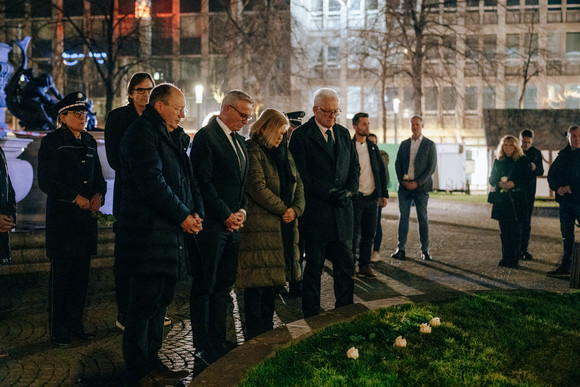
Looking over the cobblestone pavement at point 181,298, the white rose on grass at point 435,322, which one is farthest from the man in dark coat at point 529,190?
the white rose on grass at point 435,322

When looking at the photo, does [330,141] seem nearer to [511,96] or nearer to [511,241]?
[511,241]

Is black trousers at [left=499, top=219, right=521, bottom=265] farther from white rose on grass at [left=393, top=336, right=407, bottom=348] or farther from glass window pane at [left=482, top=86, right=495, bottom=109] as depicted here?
glass window pane at [left=482, top=86, right=495, bottom=109]

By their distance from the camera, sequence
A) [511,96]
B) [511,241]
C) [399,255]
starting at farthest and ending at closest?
1. [511,96]
2. [399,255]
3. [511,241]

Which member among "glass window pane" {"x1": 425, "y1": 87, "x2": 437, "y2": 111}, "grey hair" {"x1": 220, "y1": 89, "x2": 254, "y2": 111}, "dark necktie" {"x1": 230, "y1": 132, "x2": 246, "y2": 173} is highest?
"glass window pane" {"x1": 425, "y1": 87, "x2": 437, "y2": 111}

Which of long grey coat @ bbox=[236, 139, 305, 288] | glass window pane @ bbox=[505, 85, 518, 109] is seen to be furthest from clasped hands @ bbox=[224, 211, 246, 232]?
glass window pane @ bbox=[505, 85, 518, 109]

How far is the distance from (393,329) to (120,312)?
237cm

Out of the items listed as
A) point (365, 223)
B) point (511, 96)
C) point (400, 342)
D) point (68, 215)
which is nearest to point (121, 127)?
point (68, 215)

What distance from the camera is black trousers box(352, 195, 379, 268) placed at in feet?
31.5

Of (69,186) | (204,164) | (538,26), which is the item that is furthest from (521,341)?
(538,26)

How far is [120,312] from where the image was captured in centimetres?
638

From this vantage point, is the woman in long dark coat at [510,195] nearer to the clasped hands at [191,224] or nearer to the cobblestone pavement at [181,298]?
the cobblestone pavement at [181,298]

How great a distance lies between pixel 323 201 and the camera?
22.1 ft

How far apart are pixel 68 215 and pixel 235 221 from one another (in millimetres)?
1641

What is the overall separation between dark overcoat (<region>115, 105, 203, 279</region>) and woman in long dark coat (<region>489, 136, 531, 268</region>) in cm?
682
